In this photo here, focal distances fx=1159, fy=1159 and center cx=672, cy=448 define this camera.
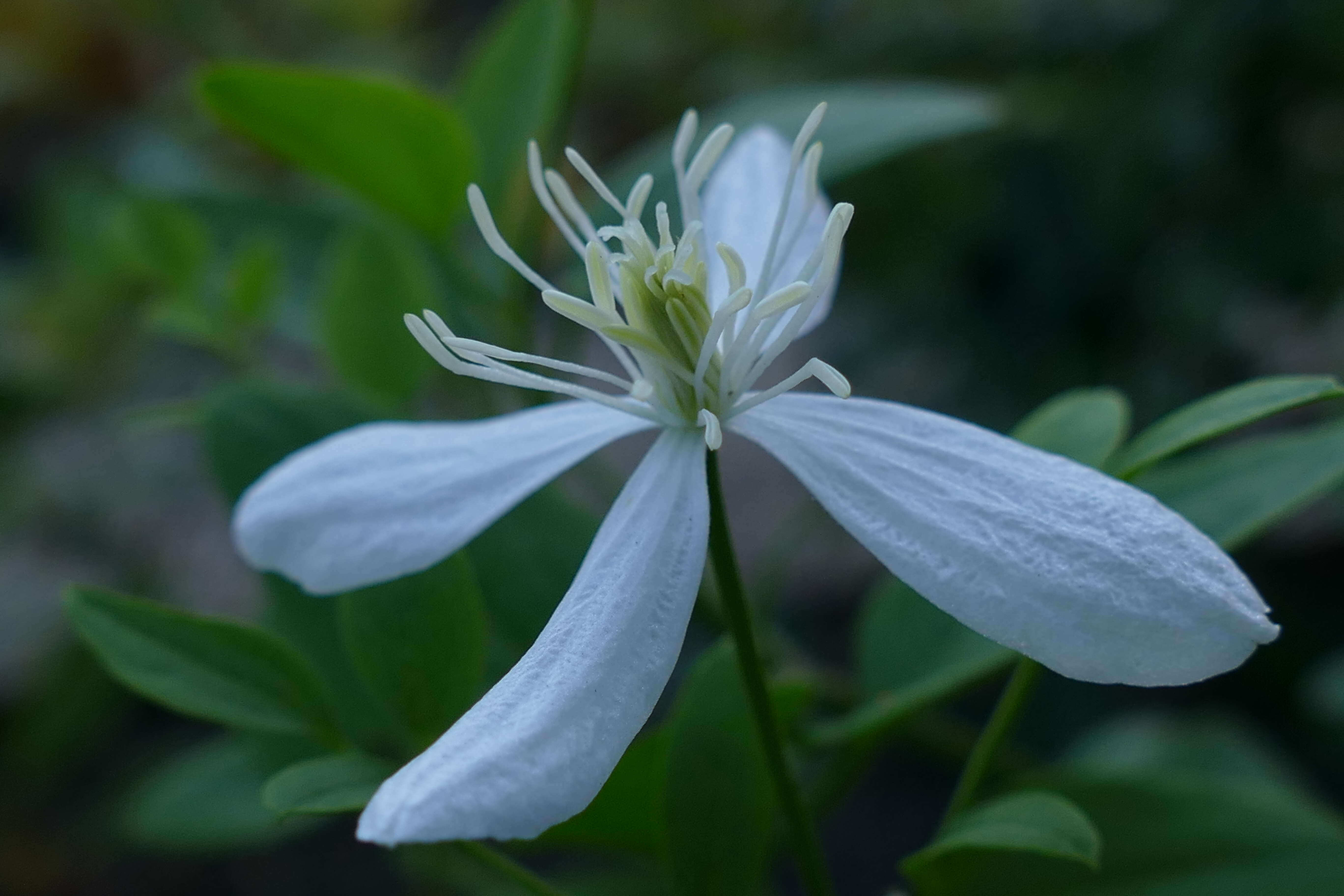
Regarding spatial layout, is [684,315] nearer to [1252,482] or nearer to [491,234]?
[491,234]

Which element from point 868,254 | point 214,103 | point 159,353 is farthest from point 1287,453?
point 159,353

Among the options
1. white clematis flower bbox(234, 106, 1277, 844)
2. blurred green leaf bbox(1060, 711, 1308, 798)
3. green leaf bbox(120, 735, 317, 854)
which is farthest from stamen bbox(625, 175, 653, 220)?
blurred green leaf bbox(1060, 711, 1308, 798)

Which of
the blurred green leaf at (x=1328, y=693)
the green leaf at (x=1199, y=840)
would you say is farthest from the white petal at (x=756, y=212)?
the blurred green leaf at (x=1328, y=693)

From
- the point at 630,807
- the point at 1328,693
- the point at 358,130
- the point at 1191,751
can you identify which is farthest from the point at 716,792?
the point at 1191,751

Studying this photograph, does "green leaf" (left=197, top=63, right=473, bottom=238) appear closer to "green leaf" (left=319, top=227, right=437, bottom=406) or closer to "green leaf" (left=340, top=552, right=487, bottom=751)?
"green leaf" (left=319, top=227, right=437, bottom=406)

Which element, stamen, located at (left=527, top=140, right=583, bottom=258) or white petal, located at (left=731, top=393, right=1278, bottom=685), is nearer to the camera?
white petal, located at (left=731, top=393, right=1278, bottom=685)

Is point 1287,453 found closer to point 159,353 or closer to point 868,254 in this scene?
point 868,254
